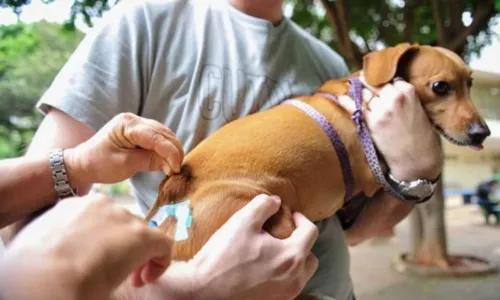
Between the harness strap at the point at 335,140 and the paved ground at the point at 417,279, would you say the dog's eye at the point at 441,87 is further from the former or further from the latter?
the paved ground at the point at 417,279

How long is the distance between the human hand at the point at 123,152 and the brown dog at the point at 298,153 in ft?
0.22

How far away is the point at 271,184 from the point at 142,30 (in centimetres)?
38

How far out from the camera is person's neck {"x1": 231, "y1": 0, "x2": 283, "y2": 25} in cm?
106

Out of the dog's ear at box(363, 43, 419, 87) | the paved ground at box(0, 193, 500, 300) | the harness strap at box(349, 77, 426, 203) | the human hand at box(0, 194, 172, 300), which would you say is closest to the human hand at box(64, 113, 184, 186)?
the human hand at box(0, 194, 172, 300)

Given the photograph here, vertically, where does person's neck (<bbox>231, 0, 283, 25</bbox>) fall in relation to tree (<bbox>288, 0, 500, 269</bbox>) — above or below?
above

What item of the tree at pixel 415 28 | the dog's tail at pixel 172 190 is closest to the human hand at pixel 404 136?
the dog's tail at pixel 172 190

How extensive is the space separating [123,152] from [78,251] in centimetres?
42

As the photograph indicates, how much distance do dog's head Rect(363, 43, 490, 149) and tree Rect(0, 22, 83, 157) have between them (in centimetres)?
77

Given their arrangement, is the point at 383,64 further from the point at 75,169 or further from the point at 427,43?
the point at 427,43

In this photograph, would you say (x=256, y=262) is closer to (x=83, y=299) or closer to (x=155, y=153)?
(x=155, y=153)

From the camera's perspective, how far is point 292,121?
0.98 metres

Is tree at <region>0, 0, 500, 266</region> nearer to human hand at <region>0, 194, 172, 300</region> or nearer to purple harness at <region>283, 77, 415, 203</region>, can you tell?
purple harness at <region>283, 77, 415, 203</region>

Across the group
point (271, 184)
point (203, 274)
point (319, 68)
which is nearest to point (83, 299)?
point (203, 274)

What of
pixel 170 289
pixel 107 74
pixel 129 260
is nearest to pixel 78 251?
pixel 129 260
